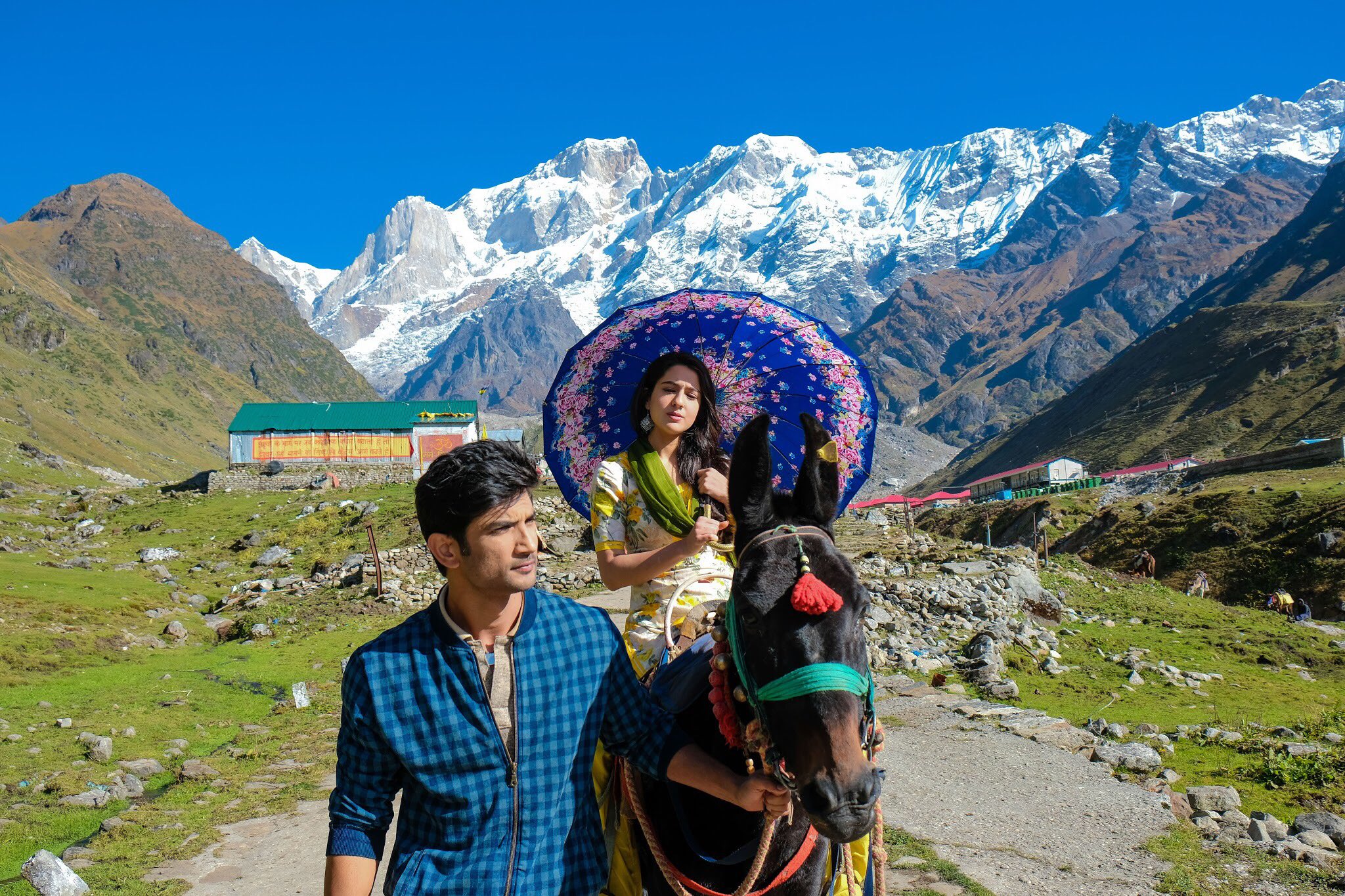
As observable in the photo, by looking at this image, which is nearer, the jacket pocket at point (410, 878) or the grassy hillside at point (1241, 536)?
the jacket pocket at point (410, 878)

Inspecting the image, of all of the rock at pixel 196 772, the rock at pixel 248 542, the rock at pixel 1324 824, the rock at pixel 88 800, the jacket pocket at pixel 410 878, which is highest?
the jacket pocket at pixel 410 878

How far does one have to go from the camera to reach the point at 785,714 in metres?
2.46

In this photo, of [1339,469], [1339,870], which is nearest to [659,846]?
[1339,870]

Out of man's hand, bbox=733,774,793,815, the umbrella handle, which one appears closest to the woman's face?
the umbrella handle

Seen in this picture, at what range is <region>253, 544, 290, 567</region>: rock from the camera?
32.5m

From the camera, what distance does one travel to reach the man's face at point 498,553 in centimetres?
283

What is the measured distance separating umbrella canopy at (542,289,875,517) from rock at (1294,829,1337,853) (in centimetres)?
606

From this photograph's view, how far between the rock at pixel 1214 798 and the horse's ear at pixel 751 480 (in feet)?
28.6

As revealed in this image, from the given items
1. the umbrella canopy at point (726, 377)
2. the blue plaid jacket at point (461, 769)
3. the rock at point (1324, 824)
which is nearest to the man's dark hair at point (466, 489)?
the blue plaid jacket at point (461, 769)

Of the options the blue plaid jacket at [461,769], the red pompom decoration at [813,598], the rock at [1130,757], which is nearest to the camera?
the red pompom decoration at [813,598]

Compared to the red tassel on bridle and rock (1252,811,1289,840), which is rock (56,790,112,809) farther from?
rock (1252,811,1289,840)

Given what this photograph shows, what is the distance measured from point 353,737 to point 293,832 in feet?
26.0

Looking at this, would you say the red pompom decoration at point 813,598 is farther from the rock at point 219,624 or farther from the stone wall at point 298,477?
the stone wall at point 298,477

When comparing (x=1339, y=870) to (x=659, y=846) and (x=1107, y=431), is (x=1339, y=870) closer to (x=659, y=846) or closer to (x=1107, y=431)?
(x=659, y=846)
